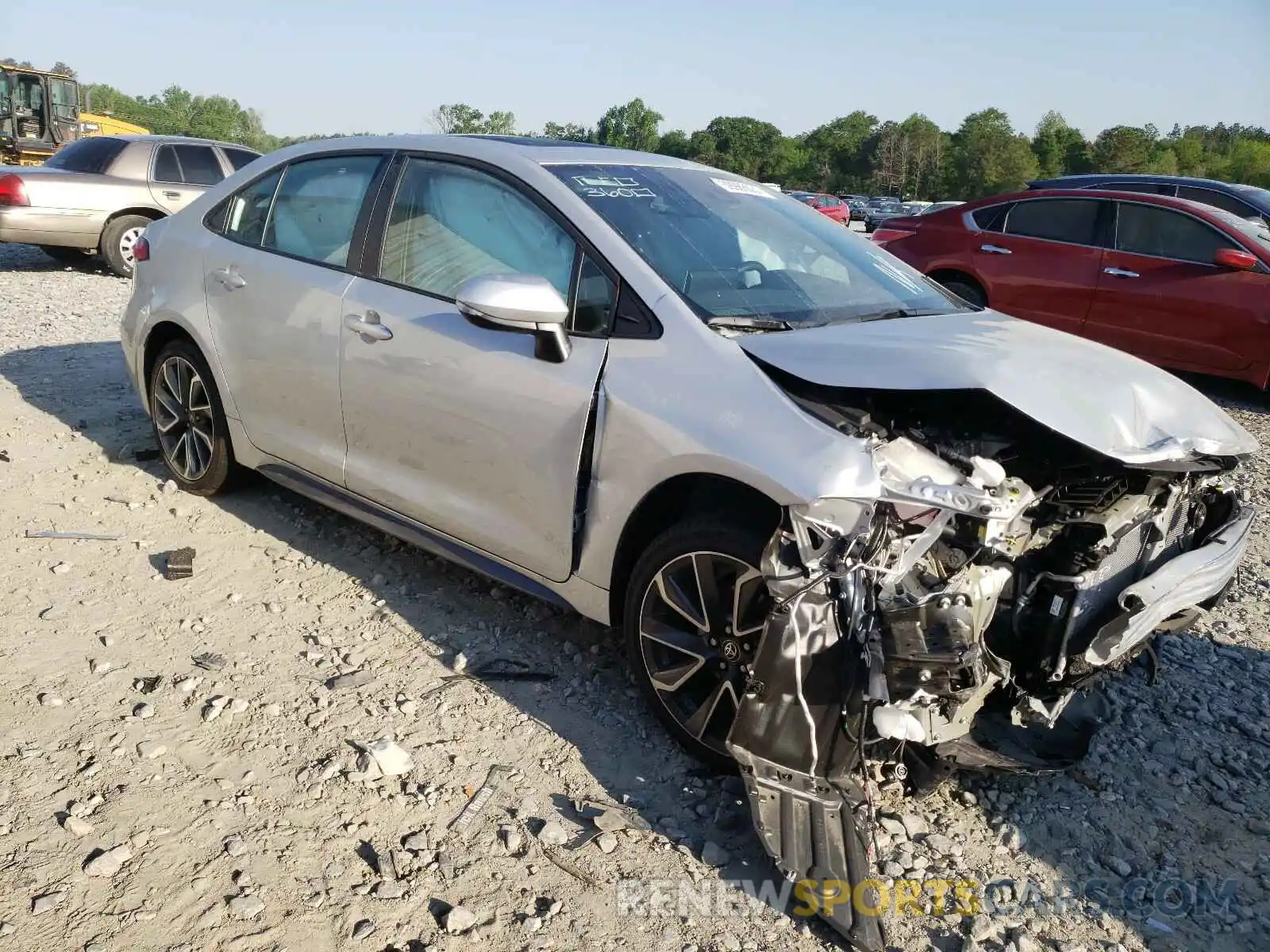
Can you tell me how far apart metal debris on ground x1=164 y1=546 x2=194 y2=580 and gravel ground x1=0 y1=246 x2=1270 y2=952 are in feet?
0.23

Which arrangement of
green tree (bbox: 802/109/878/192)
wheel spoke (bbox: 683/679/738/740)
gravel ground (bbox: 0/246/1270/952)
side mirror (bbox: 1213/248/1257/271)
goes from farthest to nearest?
green tree (bbox: 802/109/878/192) → side mirror (bbox: 1213/248/1257/271) → wheel spoke (bbox: 683/679/738/740) → gravel ground (bbox: 0/246/1270/952)

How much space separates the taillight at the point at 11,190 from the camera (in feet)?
34.4

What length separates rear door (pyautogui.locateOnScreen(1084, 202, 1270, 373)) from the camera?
751 centimetres

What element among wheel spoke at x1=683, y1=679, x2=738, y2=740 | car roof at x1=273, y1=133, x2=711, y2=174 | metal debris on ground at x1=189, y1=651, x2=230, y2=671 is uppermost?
car roof at x1=273, y1=133, x2=711, y2=174

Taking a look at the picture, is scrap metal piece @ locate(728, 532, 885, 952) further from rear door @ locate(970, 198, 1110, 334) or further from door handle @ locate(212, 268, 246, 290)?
rear door @ locate(970, 198, 1110, 334)

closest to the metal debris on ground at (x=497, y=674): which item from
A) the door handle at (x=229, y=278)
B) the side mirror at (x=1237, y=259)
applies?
the door handle at (x=229, y=278)

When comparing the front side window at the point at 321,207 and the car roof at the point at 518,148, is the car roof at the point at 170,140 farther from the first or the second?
the car roof at the point at 518,148

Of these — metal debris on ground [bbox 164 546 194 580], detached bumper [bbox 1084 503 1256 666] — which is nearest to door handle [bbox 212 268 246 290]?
metal debris on ground [bbox 164 546 194 580]

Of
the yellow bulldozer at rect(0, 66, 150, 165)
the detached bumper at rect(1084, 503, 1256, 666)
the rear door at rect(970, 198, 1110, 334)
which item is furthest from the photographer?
the yellow bulldozer at rect(0, 66, 150, 165)

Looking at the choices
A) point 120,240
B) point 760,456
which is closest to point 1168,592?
point 760,456

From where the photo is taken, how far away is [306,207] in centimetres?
423

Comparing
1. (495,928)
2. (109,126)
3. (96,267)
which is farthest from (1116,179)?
(109,126)

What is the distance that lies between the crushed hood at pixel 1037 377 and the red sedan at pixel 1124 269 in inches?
203

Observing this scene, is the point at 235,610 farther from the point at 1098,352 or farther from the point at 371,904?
the point at 1098,352
